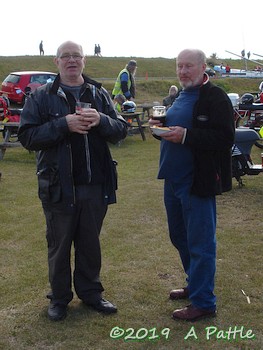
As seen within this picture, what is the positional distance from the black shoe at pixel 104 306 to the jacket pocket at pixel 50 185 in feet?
2.87

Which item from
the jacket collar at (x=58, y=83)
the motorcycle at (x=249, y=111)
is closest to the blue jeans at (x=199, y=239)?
the jacket collar at (x=58, y=83)

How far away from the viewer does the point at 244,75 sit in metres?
32.8

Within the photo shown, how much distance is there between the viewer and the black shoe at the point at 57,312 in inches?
140

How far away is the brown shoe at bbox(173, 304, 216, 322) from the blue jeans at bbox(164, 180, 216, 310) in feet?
0.11

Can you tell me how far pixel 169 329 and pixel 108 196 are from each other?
3.34 feet

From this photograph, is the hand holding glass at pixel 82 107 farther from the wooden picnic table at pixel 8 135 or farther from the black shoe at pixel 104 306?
the wooden picnic table at pixel 8 135

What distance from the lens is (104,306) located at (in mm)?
3693

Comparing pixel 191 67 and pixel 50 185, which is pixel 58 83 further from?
pixel 191 67

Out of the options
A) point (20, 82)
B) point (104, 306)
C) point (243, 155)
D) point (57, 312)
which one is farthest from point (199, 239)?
point (20, 82)

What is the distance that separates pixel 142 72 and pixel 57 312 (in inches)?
1418

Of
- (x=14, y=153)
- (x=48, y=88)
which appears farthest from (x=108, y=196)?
(x=14, y=153)

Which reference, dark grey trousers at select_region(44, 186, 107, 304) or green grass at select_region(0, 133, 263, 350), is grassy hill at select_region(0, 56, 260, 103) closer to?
green grass at select_region(0, 133, 263, 350)

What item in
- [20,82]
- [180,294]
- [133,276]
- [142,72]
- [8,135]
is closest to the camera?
[180,294]

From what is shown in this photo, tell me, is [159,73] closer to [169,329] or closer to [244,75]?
[244,75]
